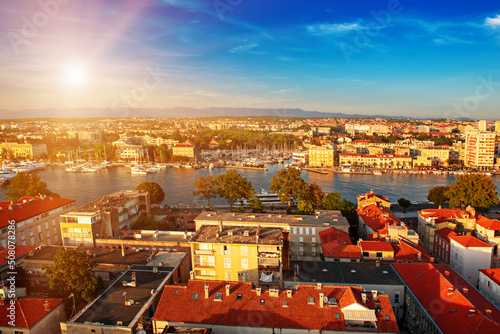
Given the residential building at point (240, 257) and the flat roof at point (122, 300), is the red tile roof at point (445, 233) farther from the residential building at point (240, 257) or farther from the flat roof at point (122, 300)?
the flat roof at point (122, 300)

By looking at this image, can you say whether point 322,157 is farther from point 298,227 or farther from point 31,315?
point 31,315

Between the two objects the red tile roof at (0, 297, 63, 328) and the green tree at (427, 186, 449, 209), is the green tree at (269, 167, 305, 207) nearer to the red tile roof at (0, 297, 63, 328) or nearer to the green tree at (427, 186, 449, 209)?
the green tree at (427, 186, 449, 209)

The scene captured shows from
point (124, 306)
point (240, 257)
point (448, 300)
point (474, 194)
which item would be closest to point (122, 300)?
point (124, 306)

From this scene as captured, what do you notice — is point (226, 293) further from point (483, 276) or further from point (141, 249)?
point (483, 276)

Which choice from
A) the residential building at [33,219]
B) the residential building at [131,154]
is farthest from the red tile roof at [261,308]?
the residential building at [131,154]

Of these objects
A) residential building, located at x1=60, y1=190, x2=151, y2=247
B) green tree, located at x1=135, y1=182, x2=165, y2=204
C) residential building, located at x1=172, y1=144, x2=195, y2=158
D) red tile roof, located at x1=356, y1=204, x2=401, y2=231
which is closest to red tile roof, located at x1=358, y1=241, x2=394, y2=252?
red tile roof, located at x1=356, y1=204, x2=401, y2=231

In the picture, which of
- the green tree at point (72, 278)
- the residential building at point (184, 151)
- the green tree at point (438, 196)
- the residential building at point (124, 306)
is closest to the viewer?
the residential building at point (124, 306)
